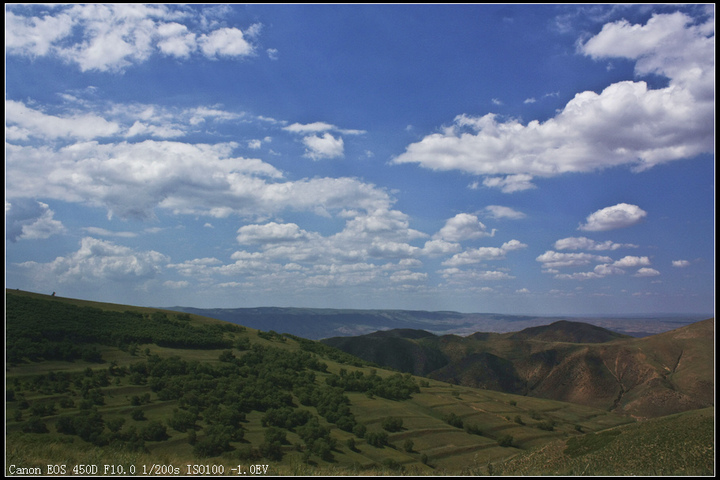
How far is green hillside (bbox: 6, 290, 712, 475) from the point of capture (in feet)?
195

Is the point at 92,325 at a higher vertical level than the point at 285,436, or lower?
higher

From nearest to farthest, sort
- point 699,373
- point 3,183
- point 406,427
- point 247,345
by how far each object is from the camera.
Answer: point 3,183 → point 406,427 → point 247,345 → point 699,373

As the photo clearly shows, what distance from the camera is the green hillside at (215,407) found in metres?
59.5

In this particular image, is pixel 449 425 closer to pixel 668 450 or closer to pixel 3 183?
pixel 668 450

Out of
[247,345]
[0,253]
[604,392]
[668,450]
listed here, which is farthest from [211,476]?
[604,392]

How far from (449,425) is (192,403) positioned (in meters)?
60.7

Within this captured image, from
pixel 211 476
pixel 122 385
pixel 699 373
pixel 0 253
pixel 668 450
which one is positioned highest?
pixel 0 253

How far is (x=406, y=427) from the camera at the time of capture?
300ft

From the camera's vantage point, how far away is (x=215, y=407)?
7594cm

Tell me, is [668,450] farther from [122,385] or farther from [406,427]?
[122,385]

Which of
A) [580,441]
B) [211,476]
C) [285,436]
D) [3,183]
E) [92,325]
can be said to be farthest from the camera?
[92,325]

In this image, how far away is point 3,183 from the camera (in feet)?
70.0

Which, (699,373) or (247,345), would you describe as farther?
(699,373)

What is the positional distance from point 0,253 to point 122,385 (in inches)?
2764
